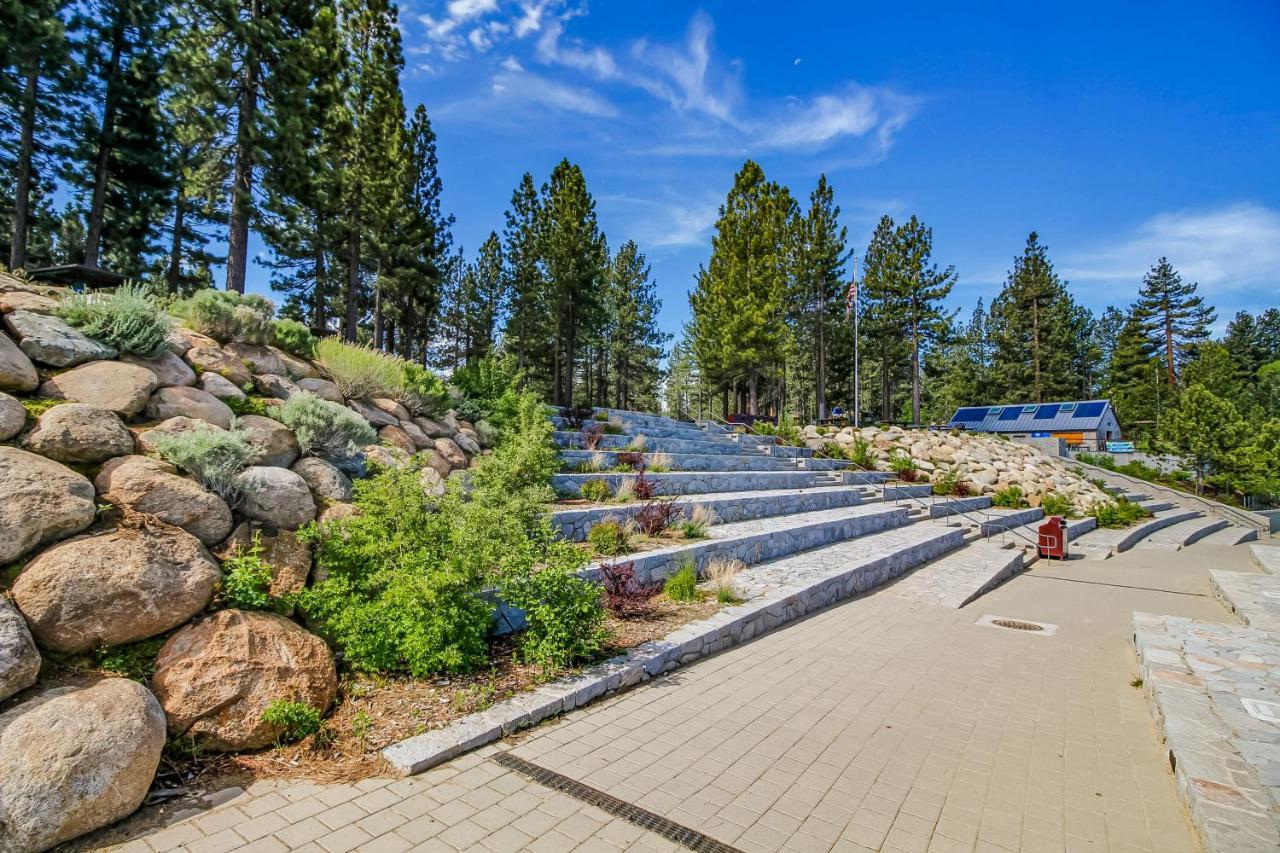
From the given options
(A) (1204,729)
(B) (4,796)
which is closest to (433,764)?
(B) (4,796)

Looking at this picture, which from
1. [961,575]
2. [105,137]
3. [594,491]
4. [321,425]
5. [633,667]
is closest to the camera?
[633,667]

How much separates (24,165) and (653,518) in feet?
64.1

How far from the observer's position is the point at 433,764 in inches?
121

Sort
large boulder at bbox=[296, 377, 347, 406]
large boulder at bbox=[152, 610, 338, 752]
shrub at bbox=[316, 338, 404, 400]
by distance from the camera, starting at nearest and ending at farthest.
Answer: large boulder at bbox=[152, 610, 338, 752] → large boulder at bbox=[296, 377, 347, 406] → shrub at bbox=[316, 338, 404, 400]

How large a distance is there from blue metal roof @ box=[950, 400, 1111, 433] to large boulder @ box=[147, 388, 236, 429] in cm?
3690

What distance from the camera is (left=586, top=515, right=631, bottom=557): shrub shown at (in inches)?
250

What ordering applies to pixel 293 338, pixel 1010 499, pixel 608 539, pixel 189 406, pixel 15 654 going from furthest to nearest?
1. pixel 1010 499
2. pixel 293 338
3. pixel 608 539
4. pixel 189 406
5. pixel 15 654

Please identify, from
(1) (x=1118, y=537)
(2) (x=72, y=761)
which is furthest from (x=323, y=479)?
(1) (x=1118, y=537)

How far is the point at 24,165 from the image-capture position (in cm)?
1464

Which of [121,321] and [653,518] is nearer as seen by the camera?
[121,321]

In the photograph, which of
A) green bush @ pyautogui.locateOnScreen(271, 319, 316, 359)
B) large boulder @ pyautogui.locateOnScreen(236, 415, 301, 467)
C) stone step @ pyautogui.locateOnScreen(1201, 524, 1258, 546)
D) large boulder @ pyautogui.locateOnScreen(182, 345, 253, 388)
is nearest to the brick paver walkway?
large boulder @ pyautogui.locateOnScreen(236, 415, 301, 467)

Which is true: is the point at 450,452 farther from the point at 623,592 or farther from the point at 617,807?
the point at 617,807

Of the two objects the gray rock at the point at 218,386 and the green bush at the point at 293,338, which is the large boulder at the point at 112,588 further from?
the green bush at the point at 293,338

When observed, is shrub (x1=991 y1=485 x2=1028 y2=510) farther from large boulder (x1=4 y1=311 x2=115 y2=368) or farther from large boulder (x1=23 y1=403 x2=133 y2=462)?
large boulder (x1=4 y1=311 x2=115 y2=368)
